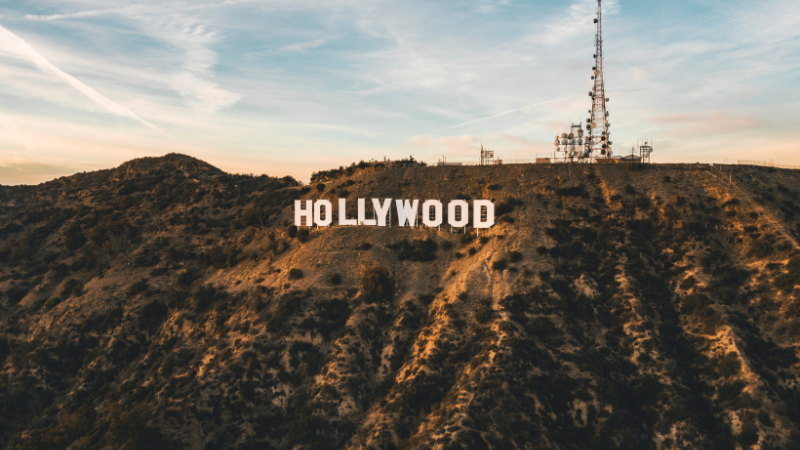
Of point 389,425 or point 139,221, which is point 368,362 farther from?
point 139,221

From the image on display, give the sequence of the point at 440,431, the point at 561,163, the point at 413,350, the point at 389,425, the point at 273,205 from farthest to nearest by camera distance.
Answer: the point at 273,205 < the point at 561,163 < the point at 413,350 < the point at 389,425 < the point at 440,431

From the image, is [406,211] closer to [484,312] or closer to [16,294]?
[484,312]

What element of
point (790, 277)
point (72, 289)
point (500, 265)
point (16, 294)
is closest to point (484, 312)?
point (500, 265)

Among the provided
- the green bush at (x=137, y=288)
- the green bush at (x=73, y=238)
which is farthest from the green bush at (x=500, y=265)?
the green bush at (x=73, y=238)

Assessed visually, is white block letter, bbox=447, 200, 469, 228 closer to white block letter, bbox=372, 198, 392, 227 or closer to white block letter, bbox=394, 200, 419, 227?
white block letter, bbox=394, 200, 419, 227

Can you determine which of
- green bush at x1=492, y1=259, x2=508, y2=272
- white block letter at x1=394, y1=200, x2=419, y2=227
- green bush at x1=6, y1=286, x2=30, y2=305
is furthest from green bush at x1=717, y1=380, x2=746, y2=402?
green bush at x1=6, y1=286, x2=30, y2=305

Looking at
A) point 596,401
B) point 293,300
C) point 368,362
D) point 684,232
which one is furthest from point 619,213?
point 293,300
